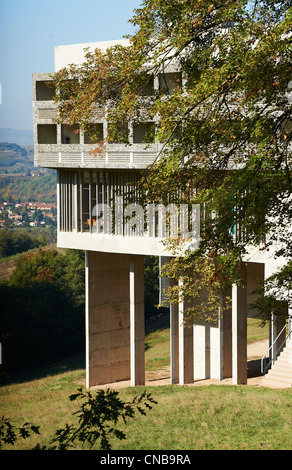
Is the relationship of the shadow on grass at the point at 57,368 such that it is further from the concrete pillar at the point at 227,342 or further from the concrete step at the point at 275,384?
the concrete step at the point at 275,384

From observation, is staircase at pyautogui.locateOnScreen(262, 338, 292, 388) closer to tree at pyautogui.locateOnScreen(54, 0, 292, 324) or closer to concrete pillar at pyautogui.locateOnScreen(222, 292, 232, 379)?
concrete pillar at pyautogui.locateOnScreen(222, 292, 232, 379)

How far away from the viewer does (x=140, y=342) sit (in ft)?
80.8

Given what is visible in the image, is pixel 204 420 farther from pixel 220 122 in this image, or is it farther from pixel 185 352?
pixel 220 122

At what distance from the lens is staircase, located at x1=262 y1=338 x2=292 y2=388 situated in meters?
19.3

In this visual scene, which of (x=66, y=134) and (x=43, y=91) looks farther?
(x=66, y=134)

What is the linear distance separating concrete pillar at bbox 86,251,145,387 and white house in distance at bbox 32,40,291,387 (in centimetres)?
4

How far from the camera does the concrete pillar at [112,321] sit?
24.5 m

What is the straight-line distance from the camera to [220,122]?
11805 mm

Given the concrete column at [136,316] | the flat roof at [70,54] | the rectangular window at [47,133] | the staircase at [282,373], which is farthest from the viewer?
the rectangular window at [47,133]

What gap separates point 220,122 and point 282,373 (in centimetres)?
1020

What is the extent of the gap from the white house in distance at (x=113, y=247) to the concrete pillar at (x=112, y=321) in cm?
4

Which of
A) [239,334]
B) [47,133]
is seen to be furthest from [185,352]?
[47,133]

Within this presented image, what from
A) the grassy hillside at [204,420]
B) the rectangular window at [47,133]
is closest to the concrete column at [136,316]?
the grassy hillside at [204,420]

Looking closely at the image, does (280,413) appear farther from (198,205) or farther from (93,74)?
(93,74)
